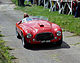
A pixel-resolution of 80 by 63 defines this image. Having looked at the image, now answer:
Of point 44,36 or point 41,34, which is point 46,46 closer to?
point 44,36

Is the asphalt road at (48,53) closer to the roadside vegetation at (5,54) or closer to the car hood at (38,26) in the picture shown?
the roadside vegetation at (5,54)

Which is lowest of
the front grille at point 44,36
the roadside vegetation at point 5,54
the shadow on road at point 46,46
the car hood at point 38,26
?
the shadow on road at point 46,46

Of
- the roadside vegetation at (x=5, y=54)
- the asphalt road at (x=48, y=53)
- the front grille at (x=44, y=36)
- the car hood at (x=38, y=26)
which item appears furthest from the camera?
the car hood at (x=38, y=26)

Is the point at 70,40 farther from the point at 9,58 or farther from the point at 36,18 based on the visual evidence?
the point at 9,58

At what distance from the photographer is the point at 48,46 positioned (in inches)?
410

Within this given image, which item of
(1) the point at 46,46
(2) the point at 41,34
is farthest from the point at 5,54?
(1) the point at 46,46

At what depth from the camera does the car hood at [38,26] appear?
1002cm

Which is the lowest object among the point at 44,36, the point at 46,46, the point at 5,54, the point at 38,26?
the point at 46,46

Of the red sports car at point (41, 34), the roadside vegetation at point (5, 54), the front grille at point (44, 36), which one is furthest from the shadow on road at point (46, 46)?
the roadside vegetation at point (5, 54)

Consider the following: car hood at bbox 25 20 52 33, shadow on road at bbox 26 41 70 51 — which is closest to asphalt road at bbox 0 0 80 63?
shadow on road at bbox 26 41 70 51

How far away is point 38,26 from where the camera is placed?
34.3 feet

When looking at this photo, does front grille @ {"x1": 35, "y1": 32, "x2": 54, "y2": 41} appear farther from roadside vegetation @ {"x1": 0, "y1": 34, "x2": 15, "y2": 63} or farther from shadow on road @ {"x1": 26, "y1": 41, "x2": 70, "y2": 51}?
roadside vegetation @ {"x1": 0, "y1": 34, "x2": 15, "y2": 63}

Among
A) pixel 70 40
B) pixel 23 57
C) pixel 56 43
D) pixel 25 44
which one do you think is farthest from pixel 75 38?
pixel 23 57

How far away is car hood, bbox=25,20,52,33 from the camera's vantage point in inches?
395
